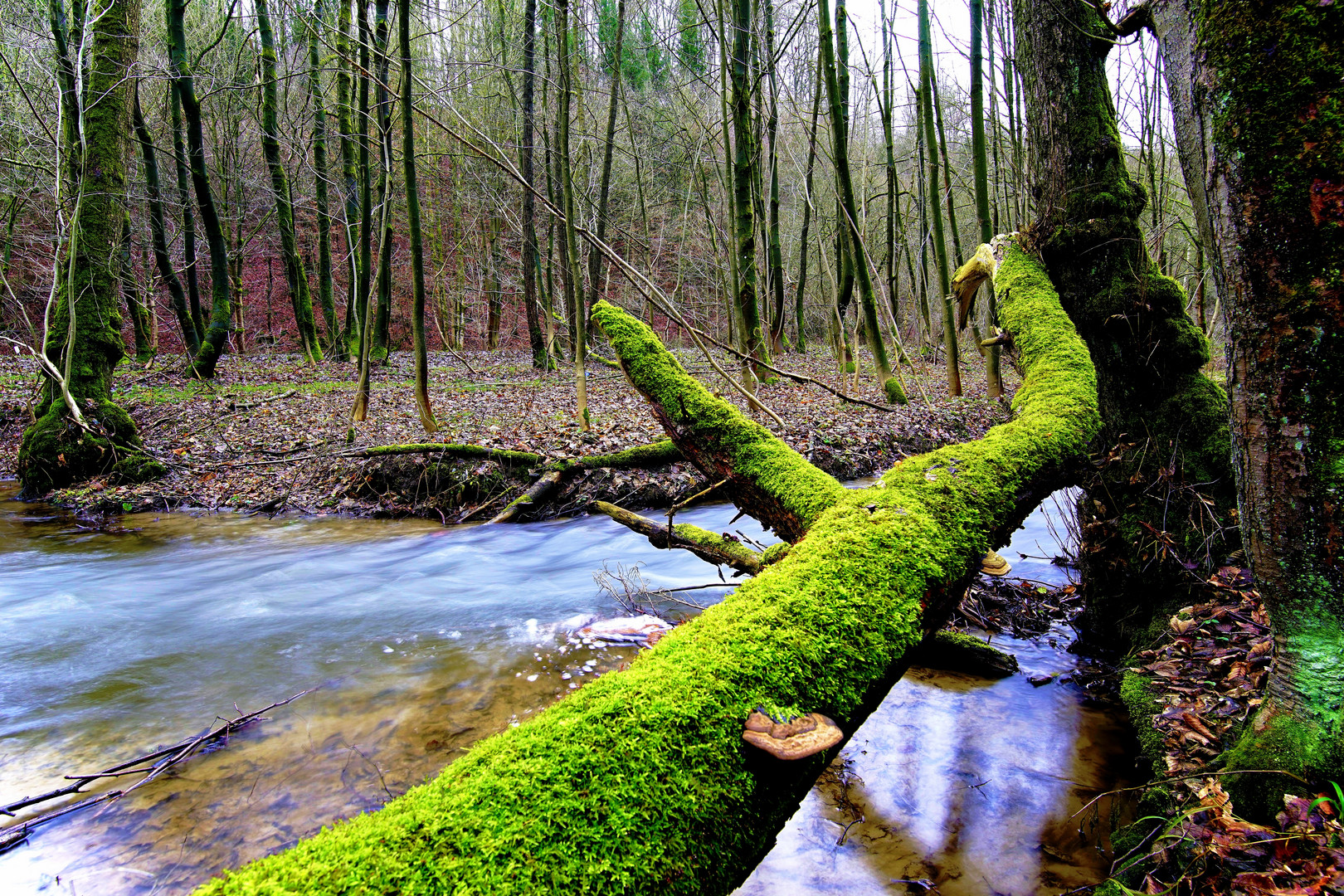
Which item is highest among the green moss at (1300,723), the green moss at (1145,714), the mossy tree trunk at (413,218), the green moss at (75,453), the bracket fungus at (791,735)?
the mossy tree trunk at (413,218)

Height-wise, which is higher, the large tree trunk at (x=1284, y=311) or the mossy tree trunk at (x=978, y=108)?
the mossy tree trunk at (x=978, y=108)

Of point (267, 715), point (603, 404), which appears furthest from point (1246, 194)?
Answer: point (603, 404)

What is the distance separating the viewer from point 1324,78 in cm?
182

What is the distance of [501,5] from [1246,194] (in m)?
15.8

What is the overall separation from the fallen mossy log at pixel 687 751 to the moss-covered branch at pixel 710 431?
0.70 meters

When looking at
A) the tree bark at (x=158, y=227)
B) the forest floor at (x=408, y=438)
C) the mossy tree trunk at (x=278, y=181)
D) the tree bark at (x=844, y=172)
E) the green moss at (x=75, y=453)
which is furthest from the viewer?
the mossy tree trunk at (x=278, y=181)

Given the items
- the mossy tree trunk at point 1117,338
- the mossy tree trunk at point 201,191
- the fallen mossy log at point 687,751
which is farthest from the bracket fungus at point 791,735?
the mossy tree trunk at point 201,191

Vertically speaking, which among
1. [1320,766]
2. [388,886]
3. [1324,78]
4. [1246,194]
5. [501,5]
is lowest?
[1320,766]

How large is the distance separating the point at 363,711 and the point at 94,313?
33.1 ft

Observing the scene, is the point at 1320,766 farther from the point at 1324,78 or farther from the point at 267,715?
the point at 267,715

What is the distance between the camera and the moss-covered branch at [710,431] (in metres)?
3.25

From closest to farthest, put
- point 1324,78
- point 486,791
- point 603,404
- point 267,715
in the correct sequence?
point 486,791 → point 1324,78 → point 267,715 → point 603,404

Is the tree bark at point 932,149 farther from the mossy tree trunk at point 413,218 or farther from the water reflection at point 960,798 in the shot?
the mossy tree trunk at point 413,218

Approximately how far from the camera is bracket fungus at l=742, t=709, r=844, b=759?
53.4 inches
